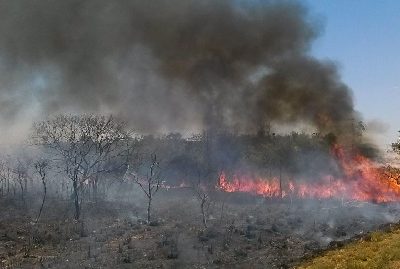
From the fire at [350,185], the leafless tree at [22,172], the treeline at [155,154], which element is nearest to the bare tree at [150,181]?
the treeline at [155,154]

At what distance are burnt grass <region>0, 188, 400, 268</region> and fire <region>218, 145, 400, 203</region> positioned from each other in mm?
2799

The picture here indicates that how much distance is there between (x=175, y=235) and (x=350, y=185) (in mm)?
31416

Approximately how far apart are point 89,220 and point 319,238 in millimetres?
26535

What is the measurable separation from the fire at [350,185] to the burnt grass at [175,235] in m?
2.80

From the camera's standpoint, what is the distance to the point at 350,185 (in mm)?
58469

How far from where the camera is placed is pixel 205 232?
124ft

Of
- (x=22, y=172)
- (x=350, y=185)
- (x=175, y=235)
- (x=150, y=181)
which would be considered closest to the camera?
(x=175, y=235)

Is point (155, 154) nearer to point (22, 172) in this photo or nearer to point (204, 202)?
point (204, 202)

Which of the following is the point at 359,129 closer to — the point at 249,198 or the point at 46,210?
the point at 249,198

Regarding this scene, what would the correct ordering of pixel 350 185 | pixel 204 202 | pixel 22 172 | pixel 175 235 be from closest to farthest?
1. pixel 175 235
2. pixel 204 202
3. pixel 350 185
4. pixel 22 172

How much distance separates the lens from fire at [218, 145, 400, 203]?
175 ft

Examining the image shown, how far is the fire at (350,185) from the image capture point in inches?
2095

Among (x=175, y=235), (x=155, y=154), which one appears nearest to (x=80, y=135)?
(x=155, y=154)

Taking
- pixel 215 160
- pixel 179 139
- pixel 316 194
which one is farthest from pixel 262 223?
pixel 179 139
